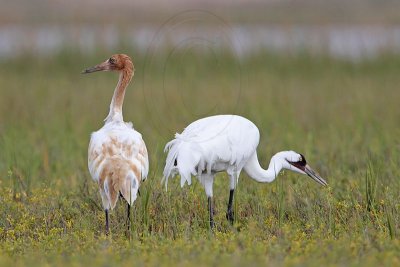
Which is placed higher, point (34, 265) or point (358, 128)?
point (358, 128)

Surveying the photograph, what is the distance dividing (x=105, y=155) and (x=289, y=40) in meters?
9.43

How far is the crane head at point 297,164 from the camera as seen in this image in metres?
7.63

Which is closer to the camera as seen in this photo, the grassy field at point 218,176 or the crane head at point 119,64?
the grassy field at point 218,176

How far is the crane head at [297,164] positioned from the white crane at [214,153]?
0.46 ft

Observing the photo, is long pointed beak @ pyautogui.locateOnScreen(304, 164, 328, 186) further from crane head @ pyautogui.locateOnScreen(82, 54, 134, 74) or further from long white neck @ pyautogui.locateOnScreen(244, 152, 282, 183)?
crane head @ pyautogui.locateOnScreen(82, 54, 134, 74)

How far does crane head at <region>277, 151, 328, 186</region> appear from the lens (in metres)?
7.63

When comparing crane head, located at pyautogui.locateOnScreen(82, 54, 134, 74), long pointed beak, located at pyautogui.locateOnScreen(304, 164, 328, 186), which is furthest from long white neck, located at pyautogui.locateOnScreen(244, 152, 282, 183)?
crane head, located at pyautogui.locateOnScreen(82, 54, 134, 74)

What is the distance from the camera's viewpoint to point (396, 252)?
566 centimetres

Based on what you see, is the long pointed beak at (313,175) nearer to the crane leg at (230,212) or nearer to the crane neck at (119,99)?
the crane leg at (230,212)

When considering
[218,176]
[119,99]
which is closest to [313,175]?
[218,176]

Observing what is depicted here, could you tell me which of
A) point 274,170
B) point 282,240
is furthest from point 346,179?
point 282,240

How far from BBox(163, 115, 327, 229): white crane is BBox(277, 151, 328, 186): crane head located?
14cm

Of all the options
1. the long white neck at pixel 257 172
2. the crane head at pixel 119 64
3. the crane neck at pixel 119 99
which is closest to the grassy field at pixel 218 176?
the long white neck at pixel 257 172

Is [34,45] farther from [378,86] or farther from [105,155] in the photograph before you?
[105,155]
